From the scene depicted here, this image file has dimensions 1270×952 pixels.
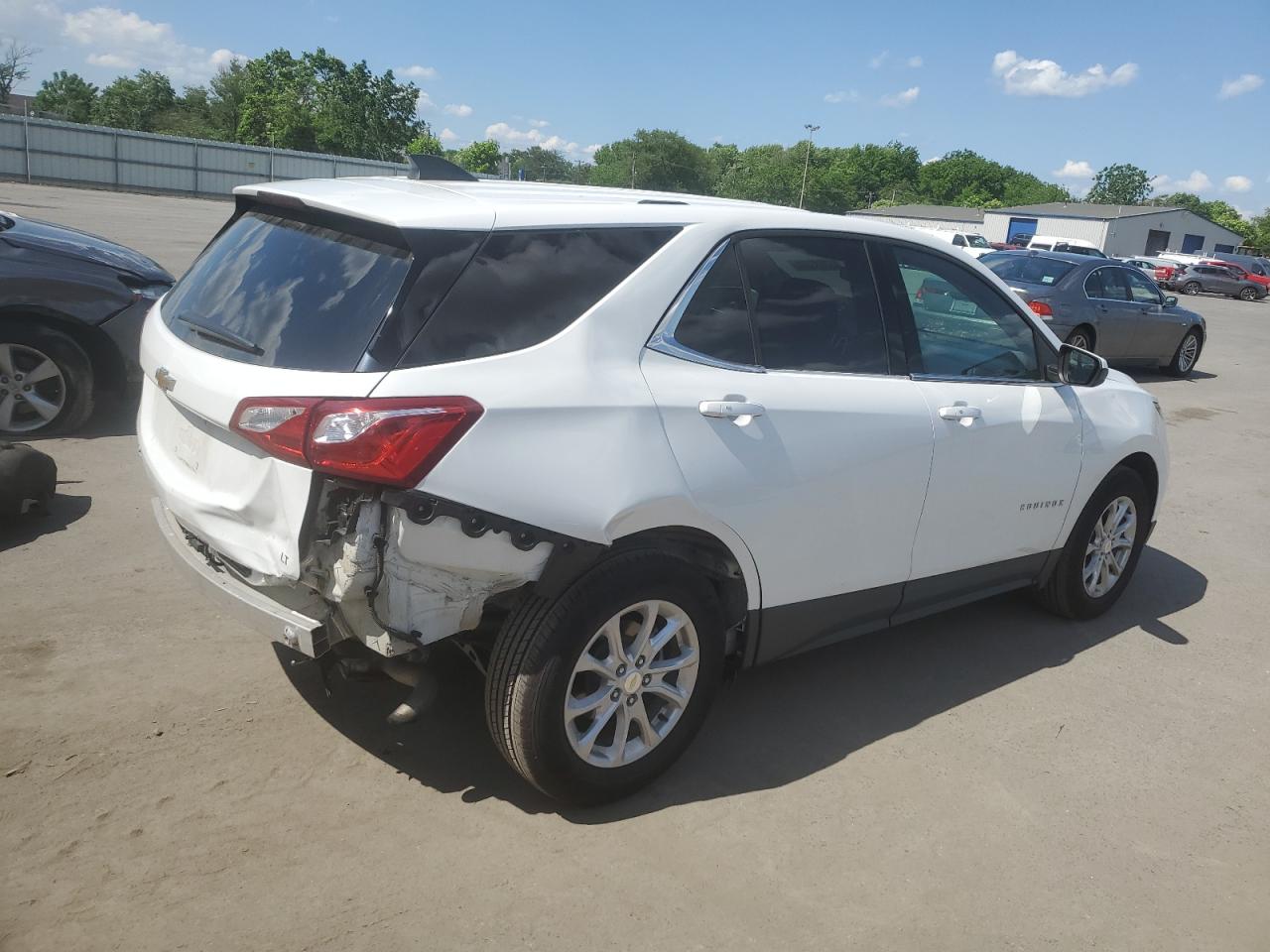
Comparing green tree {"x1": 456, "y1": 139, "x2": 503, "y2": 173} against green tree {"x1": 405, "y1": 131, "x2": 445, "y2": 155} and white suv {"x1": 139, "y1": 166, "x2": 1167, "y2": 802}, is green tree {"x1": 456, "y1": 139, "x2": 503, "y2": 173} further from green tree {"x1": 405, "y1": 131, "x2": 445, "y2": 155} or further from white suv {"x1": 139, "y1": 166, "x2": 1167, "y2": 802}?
white suv {"x1": 139, "y1": 166, "x2": 1167, "y2": 802}

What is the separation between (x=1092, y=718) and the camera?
4121mm

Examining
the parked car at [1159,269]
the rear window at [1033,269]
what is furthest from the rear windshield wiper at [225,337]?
the parked car at [1159,269]

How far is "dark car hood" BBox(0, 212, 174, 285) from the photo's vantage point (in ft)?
21.0

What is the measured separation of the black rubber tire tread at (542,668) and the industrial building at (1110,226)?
73.5 metres

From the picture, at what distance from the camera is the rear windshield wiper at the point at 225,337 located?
2879 mm

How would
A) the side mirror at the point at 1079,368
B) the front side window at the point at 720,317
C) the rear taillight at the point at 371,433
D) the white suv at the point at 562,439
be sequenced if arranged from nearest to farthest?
1. the rear taillight at the point at 371,433
2. the white suv at the point at 562,439
3. the front side window at the point at 720,317
4. the side mirror at the point at 1079,368

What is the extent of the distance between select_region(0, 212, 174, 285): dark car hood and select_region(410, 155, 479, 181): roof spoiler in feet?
12.7

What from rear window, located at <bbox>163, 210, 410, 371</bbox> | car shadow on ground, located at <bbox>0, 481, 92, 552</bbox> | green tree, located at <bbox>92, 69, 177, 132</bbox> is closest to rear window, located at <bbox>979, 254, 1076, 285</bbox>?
car shadow on ground, located at <bbox>0, 481, 92, 552</bbox>

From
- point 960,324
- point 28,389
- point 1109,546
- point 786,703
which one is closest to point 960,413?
point 960,324

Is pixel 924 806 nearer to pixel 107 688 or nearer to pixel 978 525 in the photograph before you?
pixel 978 525

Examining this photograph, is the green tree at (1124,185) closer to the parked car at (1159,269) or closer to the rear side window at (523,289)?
the parked car at (1159,269)

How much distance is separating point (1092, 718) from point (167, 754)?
351 centimetres

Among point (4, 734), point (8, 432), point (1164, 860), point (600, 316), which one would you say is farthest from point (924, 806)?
point (8, 432)

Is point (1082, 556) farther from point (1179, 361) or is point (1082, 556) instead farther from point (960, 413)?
point (1179, 361)
